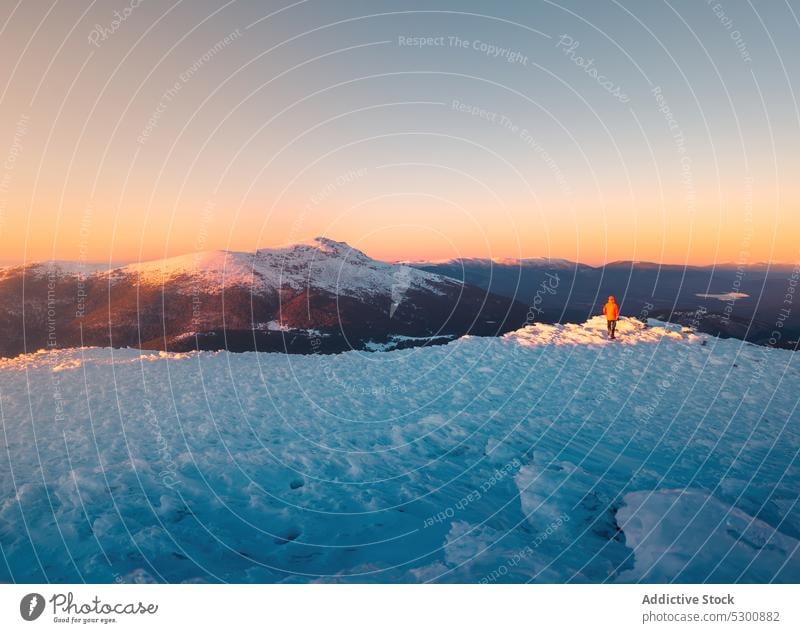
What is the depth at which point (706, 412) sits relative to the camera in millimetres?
13117

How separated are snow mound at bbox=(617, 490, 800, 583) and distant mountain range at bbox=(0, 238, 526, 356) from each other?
1694cm

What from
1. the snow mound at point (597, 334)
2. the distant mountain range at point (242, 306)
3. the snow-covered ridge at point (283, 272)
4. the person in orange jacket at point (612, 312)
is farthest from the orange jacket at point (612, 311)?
the snow-covered ridge at point (283, 272)

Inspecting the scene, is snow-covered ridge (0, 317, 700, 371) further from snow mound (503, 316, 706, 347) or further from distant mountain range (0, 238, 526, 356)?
distant mountain range (0, 238, 526, 356)

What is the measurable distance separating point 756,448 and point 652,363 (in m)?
6.33

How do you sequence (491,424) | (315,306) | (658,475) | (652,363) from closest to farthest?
(658,475)
(491,424)
(652,363)
(315,306)

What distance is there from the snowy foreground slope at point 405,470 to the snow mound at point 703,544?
36 mm

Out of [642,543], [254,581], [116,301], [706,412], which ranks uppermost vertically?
[116,301]

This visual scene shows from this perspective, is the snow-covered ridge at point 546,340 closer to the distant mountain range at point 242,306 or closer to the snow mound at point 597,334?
the snow mound at point 597,334

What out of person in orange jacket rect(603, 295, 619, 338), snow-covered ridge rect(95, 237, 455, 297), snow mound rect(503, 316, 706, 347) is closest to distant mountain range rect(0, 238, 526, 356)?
snow-covered ridge rect(95, 237, 455, 297)

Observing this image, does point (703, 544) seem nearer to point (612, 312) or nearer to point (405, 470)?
point (405, 470)

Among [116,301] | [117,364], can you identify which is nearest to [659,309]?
[117,364]

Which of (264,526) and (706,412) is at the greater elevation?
(706,412)

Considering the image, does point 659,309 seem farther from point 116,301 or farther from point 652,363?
point 116,301

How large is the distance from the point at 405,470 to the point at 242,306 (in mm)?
25158
